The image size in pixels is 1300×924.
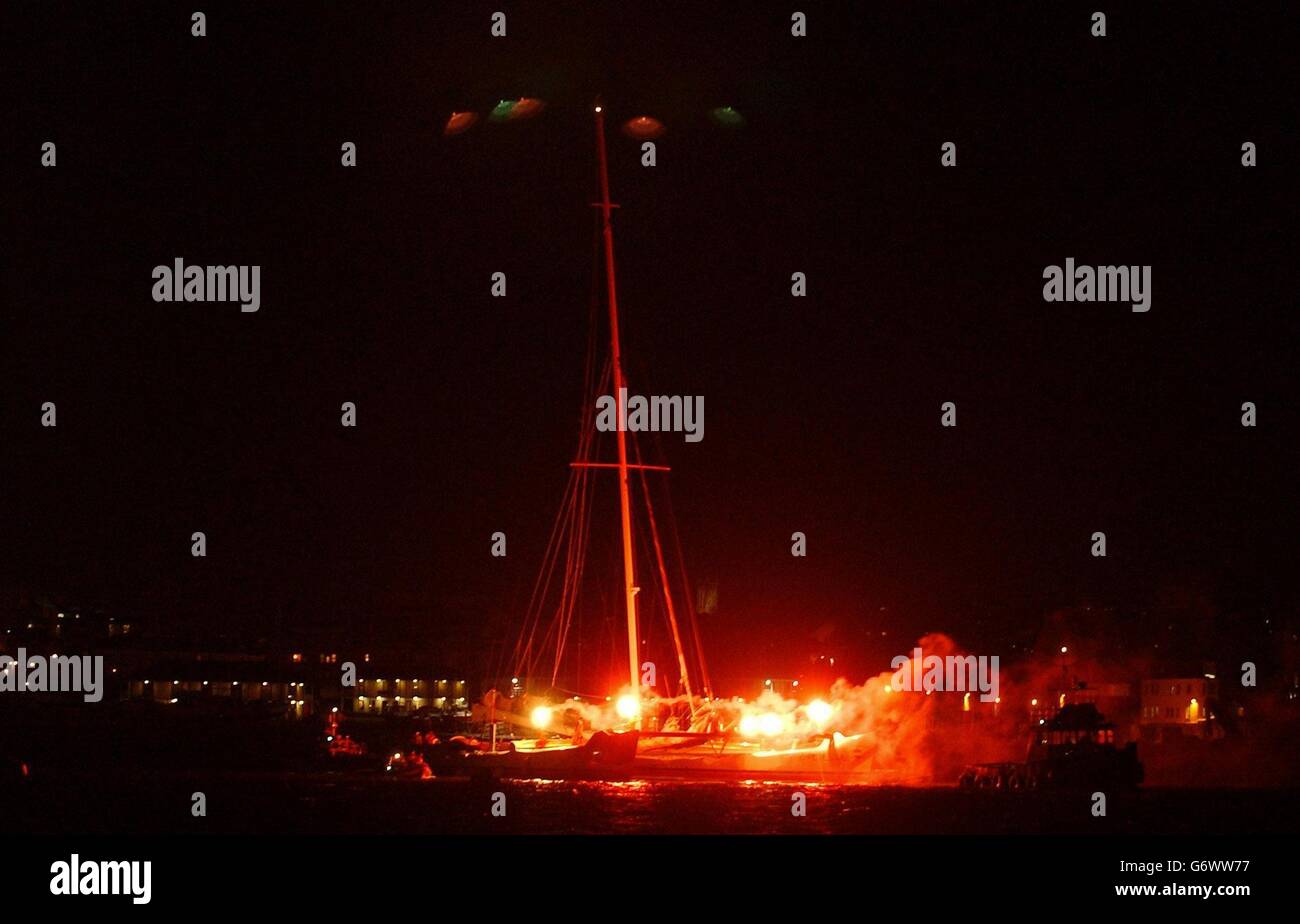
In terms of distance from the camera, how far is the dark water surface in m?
42.7

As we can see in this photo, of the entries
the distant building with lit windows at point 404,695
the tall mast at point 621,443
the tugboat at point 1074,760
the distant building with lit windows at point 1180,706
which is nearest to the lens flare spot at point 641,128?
the tall mast at point 621,443

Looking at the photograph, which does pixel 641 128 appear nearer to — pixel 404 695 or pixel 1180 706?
pixel 1180 706

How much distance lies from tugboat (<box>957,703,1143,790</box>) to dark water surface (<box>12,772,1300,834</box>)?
0.83m

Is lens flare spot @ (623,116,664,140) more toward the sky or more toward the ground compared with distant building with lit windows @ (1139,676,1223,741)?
more toward the sky

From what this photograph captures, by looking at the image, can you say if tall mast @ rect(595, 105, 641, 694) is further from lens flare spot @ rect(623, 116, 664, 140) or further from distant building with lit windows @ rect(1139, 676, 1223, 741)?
distant building with lit windows @ rect(1139, 676, 1223, 741)

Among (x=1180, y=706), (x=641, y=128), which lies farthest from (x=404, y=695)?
(x=641, y=128)

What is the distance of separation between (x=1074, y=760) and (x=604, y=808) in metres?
16.8

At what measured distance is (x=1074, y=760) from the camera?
54.2m

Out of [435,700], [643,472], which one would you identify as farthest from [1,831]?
[435,700]

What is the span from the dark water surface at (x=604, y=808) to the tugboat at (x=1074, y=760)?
83cm

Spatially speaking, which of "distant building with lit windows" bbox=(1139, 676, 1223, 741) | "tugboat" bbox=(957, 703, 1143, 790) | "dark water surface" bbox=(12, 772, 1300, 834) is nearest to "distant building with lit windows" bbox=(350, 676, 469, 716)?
"distant building with lit windows" bbox=(1139, 676, 1223, 741)

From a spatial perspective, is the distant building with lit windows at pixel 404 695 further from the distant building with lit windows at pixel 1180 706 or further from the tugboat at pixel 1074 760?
the tugboat at pixel 1074 760

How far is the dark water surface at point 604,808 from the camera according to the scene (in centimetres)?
4266
